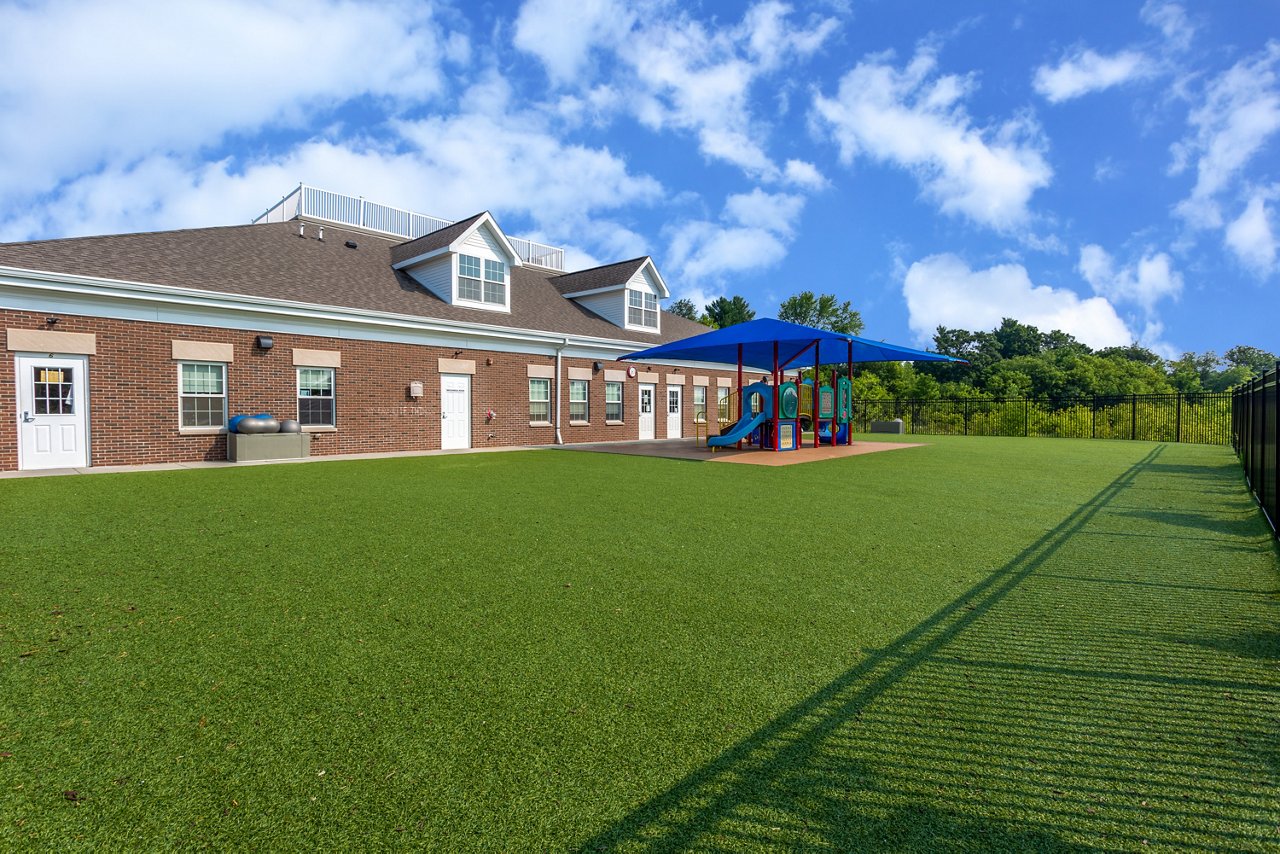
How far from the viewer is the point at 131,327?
12.7 meters

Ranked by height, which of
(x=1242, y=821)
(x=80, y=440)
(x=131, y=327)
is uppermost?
(x=131, y=327)

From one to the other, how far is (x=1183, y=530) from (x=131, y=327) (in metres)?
17.4

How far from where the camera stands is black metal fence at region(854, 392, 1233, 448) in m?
23.9

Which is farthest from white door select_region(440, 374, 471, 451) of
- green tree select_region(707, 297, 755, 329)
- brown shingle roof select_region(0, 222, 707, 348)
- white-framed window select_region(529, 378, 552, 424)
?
green tree select_region(707, 297, 755, 329)

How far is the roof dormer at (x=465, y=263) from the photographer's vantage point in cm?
1878

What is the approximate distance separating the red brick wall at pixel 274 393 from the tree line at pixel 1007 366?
17.9 m

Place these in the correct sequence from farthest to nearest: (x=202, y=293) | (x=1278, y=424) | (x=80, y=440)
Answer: (x=202, y=293)
(x=80, y=440)
(x=1278, y=424)

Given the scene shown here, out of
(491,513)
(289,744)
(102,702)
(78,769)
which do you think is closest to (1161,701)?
(289,744)

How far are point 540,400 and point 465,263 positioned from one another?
15.4 ft

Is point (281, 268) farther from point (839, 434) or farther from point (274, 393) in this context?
point (839, 434)

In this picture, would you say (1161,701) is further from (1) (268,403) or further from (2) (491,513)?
(1) (268,403)

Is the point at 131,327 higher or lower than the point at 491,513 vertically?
higher

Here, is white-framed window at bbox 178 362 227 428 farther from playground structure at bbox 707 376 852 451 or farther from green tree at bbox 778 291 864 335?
green tree at bbox 778 291 864 335

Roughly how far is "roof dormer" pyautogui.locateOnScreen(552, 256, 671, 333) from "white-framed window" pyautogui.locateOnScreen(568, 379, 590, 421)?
4032mm
